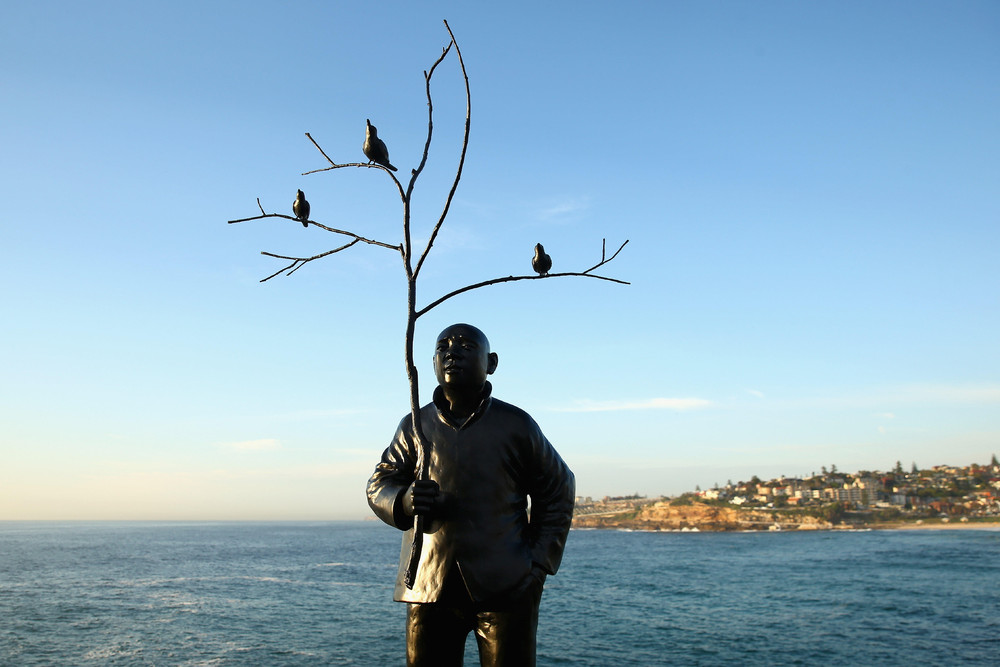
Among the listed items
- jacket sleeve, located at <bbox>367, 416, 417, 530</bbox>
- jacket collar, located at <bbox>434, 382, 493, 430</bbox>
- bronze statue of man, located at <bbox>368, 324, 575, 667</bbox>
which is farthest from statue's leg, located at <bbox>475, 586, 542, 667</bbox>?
jacket collar, located at <bbox>434, 382, 493, 430</bbox>

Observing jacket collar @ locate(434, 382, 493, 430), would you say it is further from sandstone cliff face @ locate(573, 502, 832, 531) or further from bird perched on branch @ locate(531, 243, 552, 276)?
sandstone cliff face @ locate(573, 502, 832, 531)

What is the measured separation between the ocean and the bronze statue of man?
2390cm

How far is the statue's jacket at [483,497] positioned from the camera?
11.6 ft

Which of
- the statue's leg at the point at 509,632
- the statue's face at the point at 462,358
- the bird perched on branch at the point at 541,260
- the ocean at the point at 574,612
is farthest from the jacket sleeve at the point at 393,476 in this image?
the ocean at the point at 574,612

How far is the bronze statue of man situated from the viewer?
3539mm

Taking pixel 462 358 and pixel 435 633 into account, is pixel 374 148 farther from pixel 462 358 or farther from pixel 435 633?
pixel 435 633

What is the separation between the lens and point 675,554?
8131cm

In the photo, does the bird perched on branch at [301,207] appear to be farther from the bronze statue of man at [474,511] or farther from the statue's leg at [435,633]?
the statue's leg at [435,633]

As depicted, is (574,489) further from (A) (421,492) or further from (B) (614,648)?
(B) (614,648)

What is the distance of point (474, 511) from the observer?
3.61 meters

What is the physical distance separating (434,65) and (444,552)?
2.36 m

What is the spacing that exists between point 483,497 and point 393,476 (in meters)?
0.54

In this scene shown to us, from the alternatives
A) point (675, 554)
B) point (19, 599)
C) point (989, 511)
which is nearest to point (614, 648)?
point (19, 599)

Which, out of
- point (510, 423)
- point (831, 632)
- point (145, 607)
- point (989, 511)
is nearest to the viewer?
point (510, 423)
